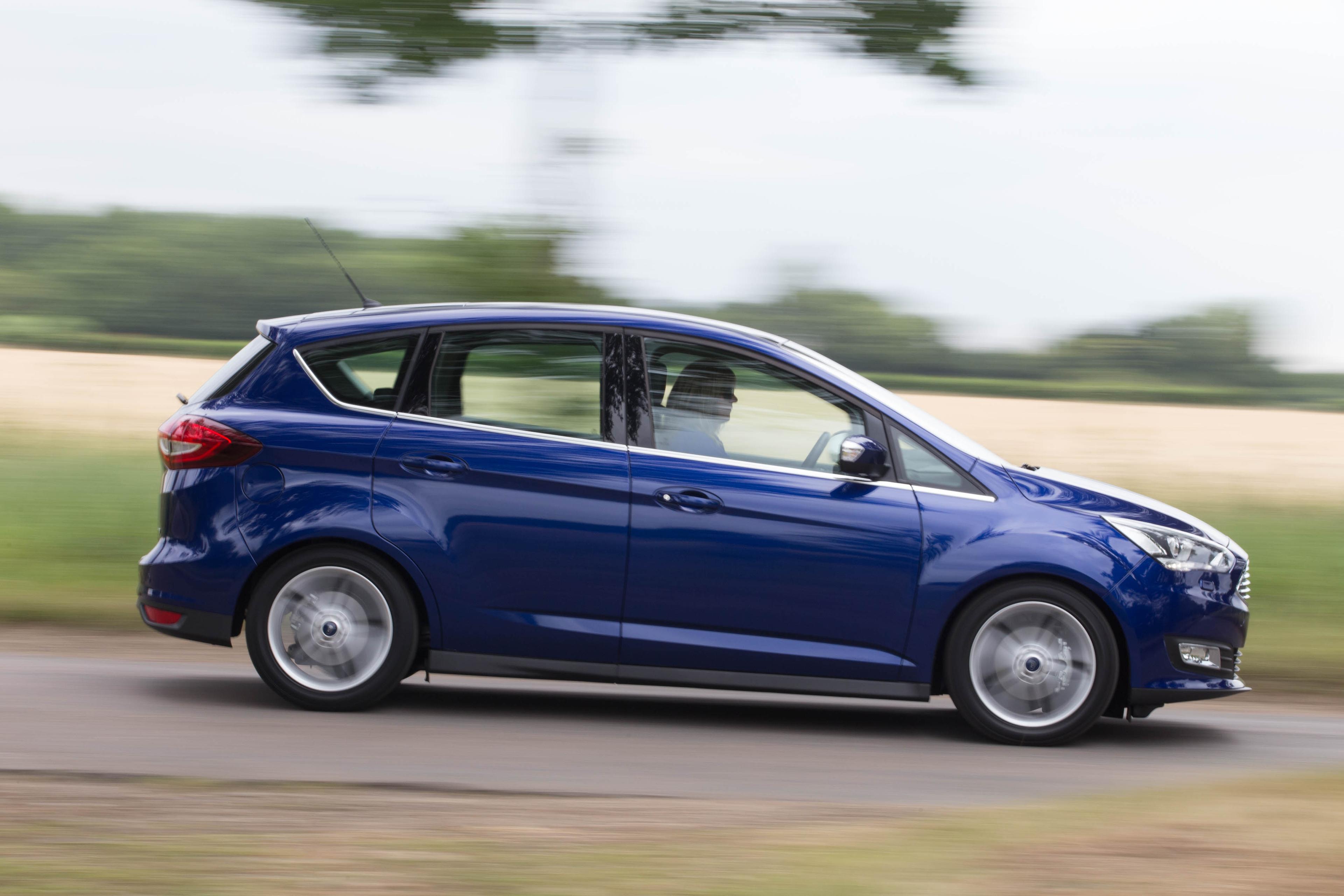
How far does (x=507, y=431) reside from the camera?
5.71m

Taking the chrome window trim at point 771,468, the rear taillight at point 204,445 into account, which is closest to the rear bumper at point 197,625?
the rear taillight at point 204,445

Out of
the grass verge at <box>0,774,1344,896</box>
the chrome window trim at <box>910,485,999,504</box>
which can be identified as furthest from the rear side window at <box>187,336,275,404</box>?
the chrome window trim at <box>910,485,999,504</box>

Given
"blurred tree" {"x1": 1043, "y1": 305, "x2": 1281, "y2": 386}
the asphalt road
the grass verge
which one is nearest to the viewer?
the grass verge

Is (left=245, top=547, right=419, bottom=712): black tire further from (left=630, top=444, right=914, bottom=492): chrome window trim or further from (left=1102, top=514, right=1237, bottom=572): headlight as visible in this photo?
(left=1102, top=514, right=1237, bottom=572): headlight

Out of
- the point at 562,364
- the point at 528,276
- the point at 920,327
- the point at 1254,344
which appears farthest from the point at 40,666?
the point at 1254,344

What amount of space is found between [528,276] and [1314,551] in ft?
19.8

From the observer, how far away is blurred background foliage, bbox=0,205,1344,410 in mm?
11336

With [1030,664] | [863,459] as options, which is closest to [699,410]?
[863,459]

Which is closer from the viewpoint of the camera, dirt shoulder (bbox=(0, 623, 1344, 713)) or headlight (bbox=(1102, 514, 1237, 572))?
headlight (bbox=(1102, 514, 1237, 572))

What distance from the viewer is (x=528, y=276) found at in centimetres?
893

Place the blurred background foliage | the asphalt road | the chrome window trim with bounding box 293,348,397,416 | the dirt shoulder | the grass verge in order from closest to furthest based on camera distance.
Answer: the grass verge, the asphalt road, the chrome window trim with bounding box 293,348,397,416, the dirt shoulder, the blurred background foliage

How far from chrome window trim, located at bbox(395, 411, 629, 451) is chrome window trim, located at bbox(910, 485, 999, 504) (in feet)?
3.86

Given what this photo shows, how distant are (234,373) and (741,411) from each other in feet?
6.96

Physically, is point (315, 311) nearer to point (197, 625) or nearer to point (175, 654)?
point (175, 654)
